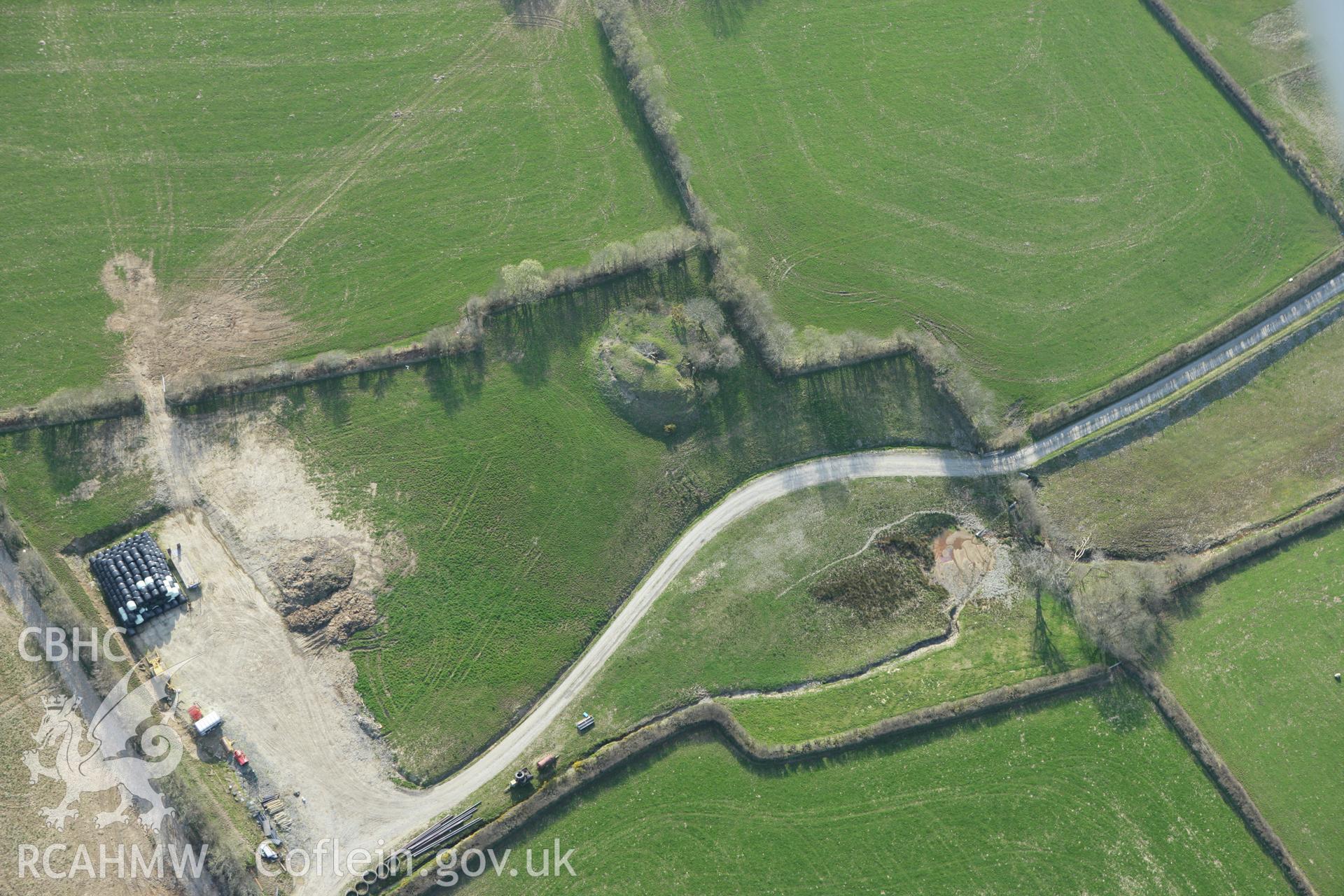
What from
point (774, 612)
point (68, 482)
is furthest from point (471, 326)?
point (774, 612)

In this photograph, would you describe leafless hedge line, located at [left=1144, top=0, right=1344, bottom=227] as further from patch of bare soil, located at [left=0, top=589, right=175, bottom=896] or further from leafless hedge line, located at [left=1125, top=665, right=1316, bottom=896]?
patch of bare soil, located at [left=0, top=589, right=175, bottom=896]

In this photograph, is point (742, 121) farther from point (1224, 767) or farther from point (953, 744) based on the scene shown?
point (1224, 767)

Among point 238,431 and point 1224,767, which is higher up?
point 238,431

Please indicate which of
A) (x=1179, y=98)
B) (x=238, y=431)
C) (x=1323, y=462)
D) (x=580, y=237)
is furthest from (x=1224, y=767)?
(x=238, y=431)

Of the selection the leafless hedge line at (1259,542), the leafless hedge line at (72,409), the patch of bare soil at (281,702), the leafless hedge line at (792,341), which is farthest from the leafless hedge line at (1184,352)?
the leafless hedge line at (72,409)

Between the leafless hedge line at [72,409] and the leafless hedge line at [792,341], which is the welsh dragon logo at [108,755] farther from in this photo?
the leafless hedge line at [792,341]

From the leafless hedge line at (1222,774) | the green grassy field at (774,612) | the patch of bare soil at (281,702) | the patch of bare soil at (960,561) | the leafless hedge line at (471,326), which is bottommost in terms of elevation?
the leafless hedge line at (1222,774)
